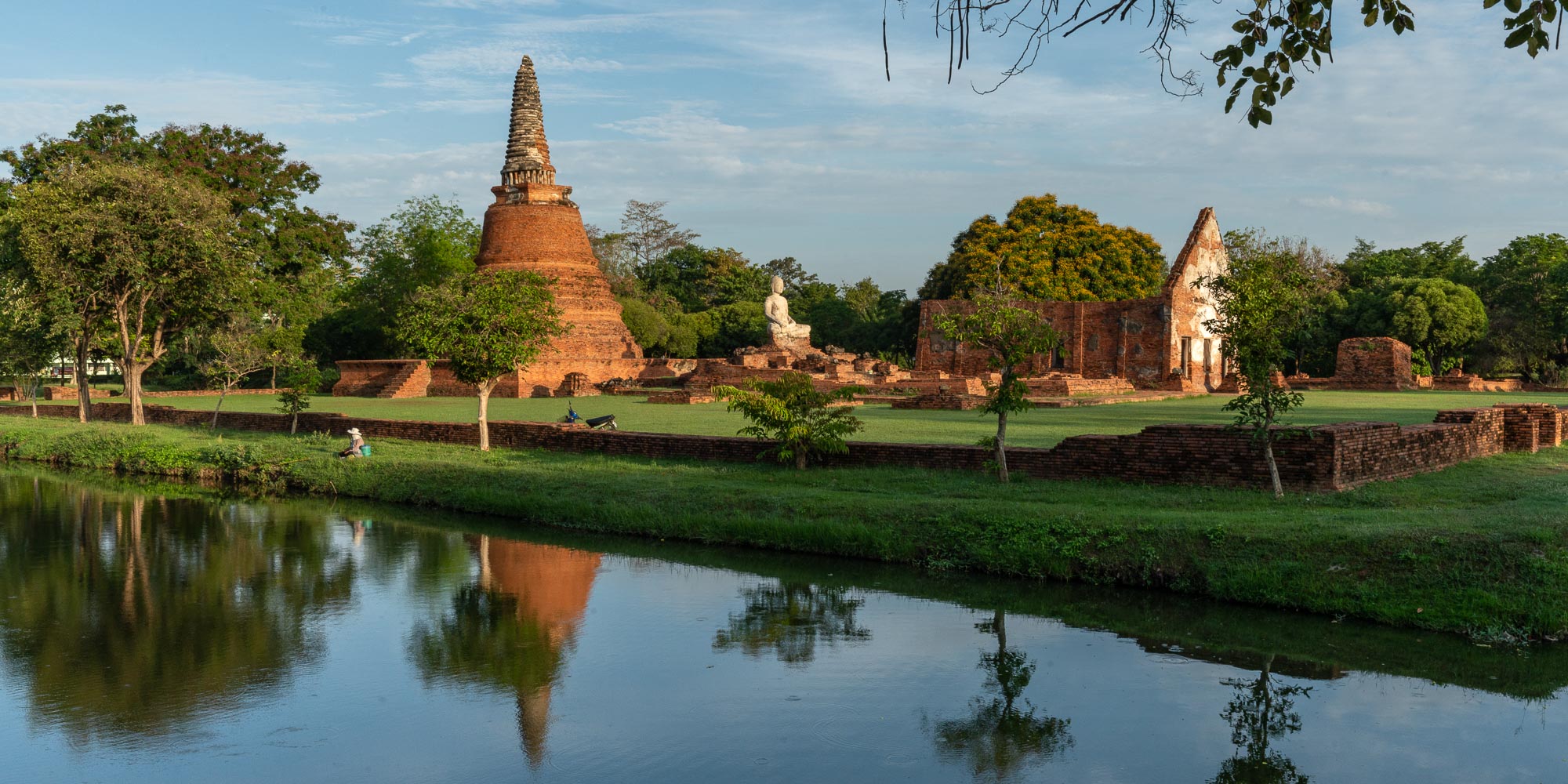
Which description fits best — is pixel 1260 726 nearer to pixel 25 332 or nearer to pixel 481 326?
pixel 481 326

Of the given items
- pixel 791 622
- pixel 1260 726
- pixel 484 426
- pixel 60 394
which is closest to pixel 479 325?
pixel 484 426

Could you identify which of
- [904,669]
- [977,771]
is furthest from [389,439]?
[977,771]

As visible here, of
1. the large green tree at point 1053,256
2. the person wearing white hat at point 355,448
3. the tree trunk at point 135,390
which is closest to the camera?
the person wearing white hat at point 355,448

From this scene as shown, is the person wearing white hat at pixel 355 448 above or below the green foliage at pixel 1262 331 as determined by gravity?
below

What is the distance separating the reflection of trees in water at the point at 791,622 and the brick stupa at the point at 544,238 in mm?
25910

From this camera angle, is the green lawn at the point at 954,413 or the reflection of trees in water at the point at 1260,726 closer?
the reflection of trees in water at the point at 1260,726

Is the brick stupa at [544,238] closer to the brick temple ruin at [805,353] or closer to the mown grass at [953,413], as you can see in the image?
the brick temple ruin at [805,353]

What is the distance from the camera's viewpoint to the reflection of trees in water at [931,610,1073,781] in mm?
5113

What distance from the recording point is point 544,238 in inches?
1380

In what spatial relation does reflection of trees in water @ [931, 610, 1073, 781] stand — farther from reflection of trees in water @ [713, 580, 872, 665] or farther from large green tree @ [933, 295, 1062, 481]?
large green tree @ [933, 295, 1062, 481]

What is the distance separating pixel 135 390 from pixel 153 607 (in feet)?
47.9

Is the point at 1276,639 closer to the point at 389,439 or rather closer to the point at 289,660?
the point at 289,660

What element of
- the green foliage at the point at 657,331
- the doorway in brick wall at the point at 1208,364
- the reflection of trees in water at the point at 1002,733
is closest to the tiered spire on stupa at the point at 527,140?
the green foliage at the point at 657,331

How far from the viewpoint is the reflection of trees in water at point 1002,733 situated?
5.11 meters
